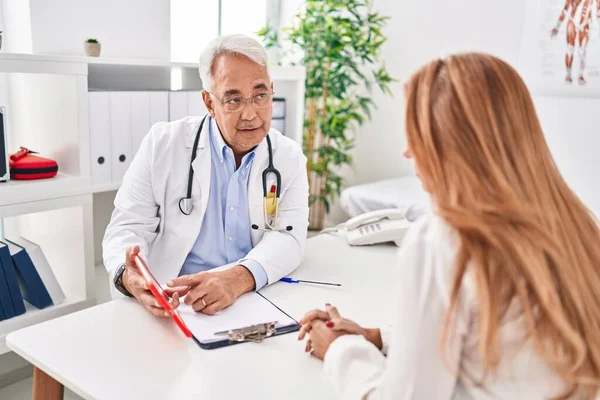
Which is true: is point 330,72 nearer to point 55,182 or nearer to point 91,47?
point 91,47

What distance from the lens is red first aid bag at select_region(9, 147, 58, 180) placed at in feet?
6.46

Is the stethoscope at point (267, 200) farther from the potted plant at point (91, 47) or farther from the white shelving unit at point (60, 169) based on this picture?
the potted plant at point (91, 47)

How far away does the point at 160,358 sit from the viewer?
105 cm

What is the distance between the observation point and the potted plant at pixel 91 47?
2.14 meters

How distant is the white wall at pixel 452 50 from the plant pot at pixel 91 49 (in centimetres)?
144

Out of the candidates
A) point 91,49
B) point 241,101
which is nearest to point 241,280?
point 241,101

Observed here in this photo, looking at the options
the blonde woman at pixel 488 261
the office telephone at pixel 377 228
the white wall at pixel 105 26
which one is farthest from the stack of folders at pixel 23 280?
the blonde woman at pixel 488 261

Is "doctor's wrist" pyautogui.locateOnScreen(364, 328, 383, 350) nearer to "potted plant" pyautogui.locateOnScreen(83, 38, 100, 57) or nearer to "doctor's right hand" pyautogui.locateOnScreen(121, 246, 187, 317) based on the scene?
"doctor's right hand" pyautogui.locateOnScreen(121, 246, 187, 317)

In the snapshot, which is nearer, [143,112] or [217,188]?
[217,188]

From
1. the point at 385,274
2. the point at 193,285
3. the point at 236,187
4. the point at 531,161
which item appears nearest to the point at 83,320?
the point at 193,285

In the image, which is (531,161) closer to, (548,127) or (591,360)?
(591,360)

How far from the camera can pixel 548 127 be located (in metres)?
2.90

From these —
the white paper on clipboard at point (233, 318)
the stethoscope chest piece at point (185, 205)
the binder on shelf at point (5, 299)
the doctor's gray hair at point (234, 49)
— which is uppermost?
the doctor's gray hair at point (234, 49)

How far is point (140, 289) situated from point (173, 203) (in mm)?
428
